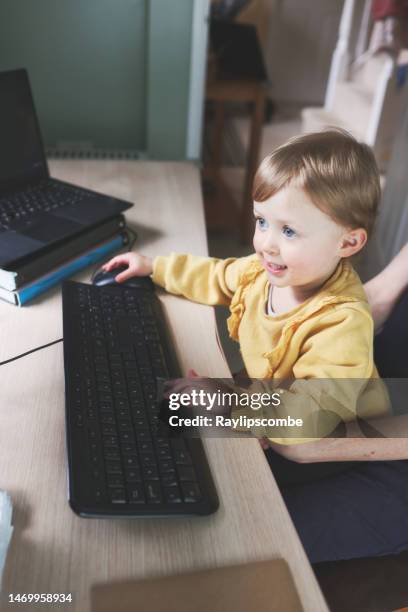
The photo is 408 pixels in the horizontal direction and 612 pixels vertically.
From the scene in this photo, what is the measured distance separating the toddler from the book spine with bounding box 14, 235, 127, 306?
13.6 inches

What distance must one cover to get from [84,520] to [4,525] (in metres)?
0.08

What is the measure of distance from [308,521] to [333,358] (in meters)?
0.27

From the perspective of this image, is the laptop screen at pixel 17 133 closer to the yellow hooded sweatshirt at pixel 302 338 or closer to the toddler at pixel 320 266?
the yellow hooded sweatshirt at pixel 302 338

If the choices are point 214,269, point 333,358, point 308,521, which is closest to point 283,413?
point 333,358

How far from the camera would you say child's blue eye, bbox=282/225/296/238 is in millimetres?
716

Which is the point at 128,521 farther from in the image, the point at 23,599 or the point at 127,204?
the point at 127,204

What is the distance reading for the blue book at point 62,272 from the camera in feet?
2.90

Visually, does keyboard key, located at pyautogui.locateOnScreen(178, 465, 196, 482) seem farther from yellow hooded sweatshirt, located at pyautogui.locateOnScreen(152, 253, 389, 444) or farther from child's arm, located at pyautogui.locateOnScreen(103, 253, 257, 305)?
child's arm, located at pyautogui.locateOnScreen(103, 253, 257, 305)

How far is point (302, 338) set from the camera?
0.75m

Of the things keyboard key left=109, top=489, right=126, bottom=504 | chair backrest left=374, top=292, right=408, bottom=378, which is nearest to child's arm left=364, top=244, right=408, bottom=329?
chair backrest left=374, top=292, right=408, bottom=378

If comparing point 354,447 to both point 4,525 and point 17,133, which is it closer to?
point 4,525

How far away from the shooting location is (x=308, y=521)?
782 millimetres

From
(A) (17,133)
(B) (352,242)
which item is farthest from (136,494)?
(A) (17,133)

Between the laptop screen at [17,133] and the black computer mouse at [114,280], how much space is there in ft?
1.08
